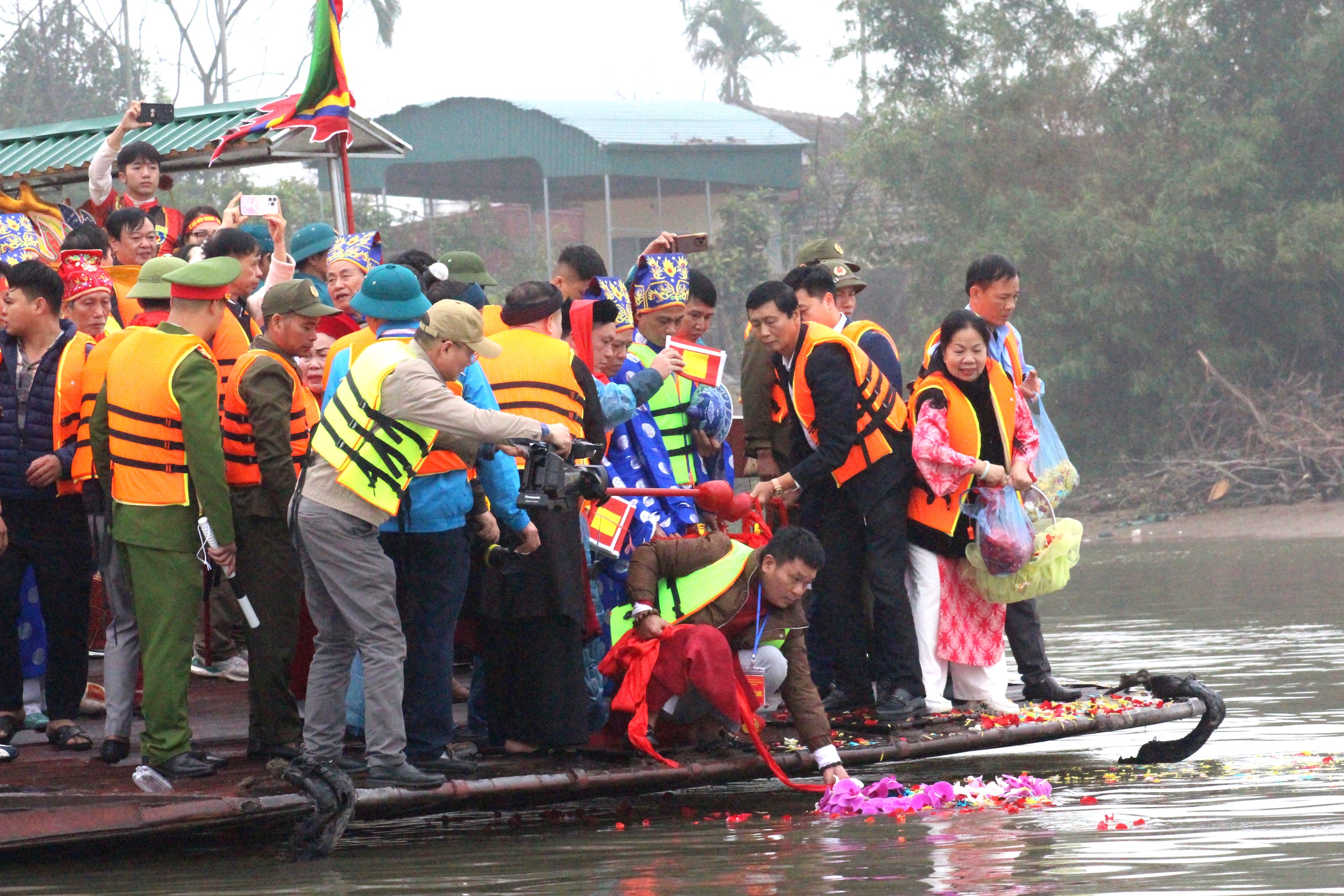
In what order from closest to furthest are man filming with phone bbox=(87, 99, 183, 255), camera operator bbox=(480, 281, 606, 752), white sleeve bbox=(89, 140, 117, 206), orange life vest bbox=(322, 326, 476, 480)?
orange life vest bbox=(322, 326, 476, 480)
camera operator bbox=(480, 281, 606, 752)
man filming with phone bbox=(87, 99, 183, 255)
white sleeve bbox=(89, 140, 117, 206)

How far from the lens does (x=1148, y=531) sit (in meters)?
24.3

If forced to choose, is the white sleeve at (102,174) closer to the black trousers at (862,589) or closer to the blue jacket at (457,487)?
the blue jacket at (457,487)

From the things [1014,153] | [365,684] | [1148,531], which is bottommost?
[1148,531]

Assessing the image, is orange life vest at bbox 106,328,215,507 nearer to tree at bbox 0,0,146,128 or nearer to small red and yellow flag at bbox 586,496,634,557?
small red and yellow flag at bbox 586,496,634,557

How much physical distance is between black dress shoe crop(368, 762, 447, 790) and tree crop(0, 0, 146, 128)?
30015 millimetres

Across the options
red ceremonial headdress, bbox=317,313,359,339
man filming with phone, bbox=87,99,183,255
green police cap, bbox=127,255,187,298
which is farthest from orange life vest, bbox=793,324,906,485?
man filming with phone, bbox=87,99,183,255

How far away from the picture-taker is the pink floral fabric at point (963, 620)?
739cm

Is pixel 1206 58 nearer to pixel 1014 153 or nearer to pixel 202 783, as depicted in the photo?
pixel 1014 153

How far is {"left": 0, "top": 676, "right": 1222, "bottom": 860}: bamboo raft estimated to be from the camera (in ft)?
17.8

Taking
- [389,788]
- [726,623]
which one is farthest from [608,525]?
[389,788]

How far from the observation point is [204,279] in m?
6.05

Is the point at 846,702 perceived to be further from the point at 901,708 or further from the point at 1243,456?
the point at 1243,456

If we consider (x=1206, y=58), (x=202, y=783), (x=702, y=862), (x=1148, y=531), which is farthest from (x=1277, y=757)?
(x=1206, y=58)

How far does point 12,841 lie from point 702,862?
203 cm
